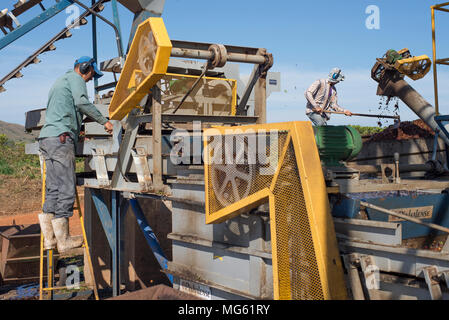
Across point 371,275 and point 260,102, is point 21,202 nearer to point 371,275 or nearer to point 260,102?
point 260,102

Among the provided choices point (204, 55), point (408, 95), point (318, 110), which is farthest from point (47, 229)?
point (408, 95)

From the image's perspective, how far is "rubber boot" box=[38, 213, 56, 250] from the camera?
17.1 ft

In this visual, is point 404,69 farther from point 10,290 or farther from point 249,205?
point 10,290

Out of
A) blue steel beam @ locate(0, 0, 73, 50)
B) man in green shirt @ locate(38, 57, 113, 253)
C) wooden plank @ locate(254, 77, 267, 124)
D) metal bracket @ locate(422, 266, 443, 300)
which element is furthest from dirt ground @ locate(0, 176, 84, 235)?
metal bracket @ locate(422, 266, 443, 300)

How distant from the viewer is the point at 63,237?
5.21 meters

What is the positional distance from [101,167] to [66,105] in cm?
119

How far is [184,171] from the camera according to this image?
4.64 metres

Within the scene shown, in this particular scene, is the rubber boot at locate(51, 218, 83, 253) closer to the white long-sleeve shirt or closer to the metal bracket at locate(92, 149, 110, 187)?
the metal bracket at locate(92, 149, 110, 187)

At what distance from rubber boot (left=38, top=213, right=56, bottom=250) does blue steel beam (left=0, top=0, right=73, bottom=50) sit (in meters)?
8.02

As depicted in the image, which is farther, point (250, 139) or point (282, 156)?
point (250, 139)
